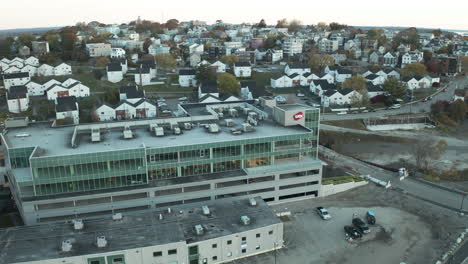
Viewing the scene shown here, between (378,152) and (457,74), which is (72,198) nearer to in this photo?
(378,152)

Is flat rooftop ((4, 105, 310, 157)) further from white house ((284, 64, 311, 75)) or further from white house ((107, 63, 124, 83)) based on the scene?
white house ((284, 64, 311, 75))

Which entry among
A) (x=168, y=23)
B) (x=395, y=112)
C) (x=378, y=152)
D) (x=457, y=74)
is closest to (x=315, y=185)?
(x=378, y=152)

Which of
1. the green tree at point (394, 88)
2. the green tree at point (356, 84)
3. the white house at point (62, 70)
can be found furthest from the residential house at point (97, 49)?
the green tree at point (394, 88)

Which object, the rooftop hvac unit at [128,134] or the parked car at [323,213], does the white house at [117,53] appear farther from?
the parked car at [323,213]

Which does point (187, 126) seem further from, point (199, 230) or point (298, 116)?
point (199, 230)

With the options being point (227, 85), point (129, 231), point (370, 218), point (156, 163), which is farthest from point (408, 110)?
point (129, 231)
